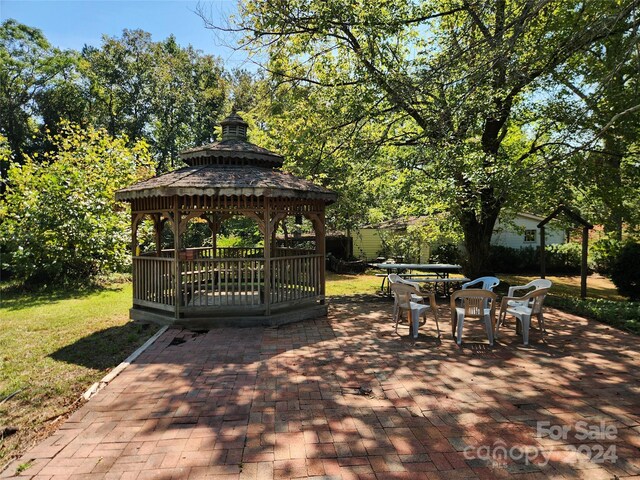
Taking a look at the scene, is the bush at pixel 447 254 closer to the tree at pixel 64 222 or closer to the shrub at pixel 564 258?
the shrub at pixel 564 258

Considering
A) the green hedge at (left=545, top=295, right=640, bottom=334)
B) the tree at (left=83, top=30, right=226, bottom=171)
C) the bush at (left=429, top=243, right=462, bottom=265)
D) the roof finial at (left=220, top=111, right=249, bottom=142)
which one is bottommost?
the green hedge at (left=545, top=295, right=640, bottom=334)

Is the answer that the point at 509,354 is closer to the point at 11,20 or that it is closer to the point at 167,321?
the point at 167,321

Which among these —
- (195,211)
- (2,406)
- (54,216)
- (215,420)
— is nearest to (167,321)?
(195,211)

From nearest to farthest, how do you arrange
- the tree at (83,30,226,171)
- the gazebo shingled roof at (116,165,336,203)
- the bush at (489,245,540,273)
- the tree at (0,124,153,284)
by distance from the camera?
the gazebo shingled roof at (116,165,336,203)
the tree at (0,124,153,284)
the bush at (489,245,540,273)
the tree at (83,30,226,171)

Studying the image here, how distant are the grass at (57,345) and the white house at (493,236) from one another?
32.2ft

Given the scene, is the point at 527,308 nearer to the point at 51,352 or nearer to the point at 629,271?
the point at 629,271

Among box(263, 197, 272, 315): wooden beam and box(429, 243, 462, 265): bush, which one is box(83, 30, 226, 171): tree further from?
box(263, 197, 272, 315): wooden beam

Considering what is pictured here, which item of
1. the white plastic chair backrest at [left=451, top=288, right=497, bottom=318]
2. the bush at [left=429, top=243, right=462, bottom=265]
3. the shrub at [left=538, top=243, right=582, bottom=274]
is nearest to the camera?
the white plastic chair backrest at [left=451, top=288, right=497, bottom=318]

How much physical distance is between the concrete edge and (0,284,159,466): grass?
0.15 m

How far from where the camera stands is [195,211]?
769cm

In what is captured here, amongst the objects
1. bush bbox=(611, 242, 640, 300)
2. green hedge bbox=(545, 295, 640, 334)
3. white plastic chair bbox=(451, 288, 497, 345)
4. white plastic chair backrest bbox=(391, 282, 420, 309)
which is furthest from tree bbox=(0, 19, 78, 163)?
bush bbox=(611, 242, 640, 300)

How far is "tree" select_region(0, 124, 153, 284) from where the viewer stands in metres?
12.9

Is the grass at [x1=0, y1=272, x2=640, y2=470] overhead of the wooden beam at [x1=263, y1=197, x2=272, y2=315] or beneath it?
beneath

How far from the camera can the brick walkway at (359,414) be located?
3.17 meters
